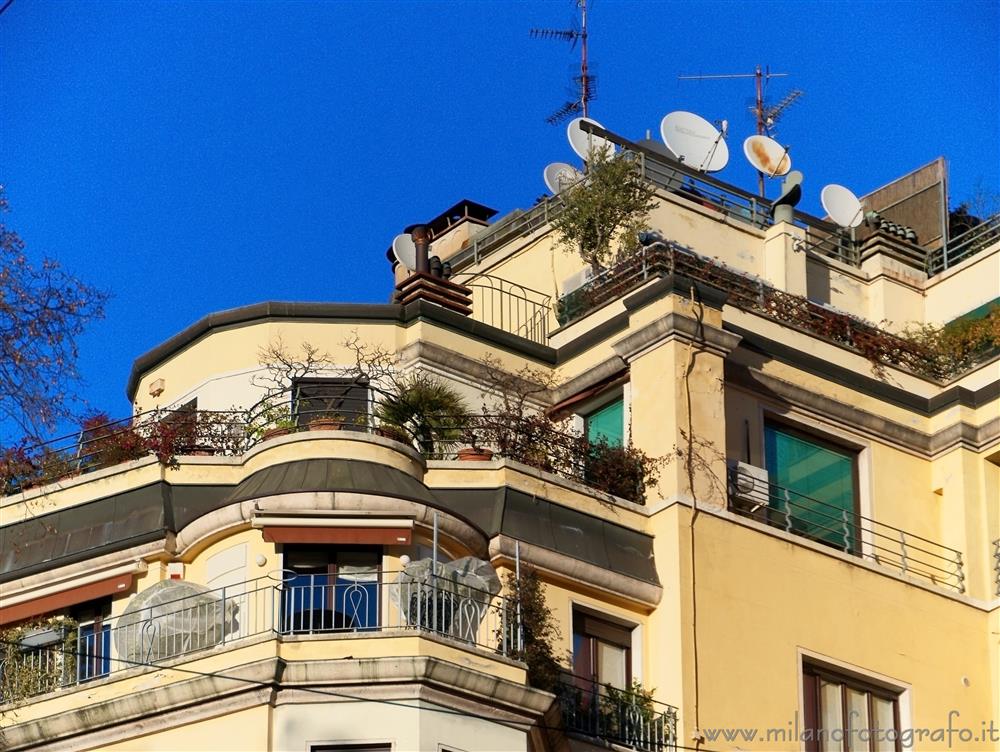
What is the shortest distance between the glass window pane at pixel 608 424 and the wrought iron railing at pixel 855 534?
184cm

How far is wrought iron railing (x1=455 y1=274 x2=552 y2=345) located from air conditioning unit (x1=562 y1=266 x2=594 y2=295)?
358 mm

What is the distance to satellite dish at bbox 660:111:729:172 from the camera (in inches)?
1628

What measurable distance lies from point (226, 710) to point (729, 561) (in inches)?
317

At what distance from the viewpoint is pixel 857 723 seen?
33031 millimetres

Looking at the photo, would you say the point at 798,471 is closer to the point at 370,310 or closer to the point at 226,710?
the point at 370,310

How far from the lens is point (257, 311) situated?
35.3 m

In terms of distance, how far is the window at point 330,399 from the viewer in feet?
108

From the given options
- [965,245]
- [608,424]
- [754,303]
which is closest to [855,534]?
[754,303]

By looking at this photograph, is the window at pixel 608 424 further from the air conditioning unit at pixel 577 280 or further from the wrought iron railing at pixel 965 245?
the wrought iron railing at pixel 965 245

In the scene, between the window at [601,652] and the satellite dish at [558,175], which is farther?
the satellite dish at [558,175]

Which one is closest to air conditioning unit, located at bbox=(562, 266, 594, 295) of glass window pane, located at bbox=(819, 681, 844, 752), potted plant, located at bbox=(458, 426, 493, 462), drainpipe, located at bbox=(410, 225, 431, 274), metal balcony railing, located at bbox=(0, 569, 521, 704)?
drainpipe, located at bbox=(410, 225, 431, 274)

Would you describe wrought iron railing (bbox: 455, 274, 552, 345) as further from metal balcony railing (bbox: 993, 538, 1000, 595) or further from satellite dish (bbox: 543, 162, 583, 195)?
metal balcony railing (bbox: 993, 538, 1000, 595)

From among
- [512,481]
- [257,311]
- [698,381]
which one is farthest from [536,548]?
[257,311]

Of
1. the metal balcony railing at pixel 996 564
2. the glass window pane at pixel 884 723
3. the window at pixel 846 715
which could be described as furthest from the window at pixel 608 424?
the metal balcony railing at pixel 996 564
